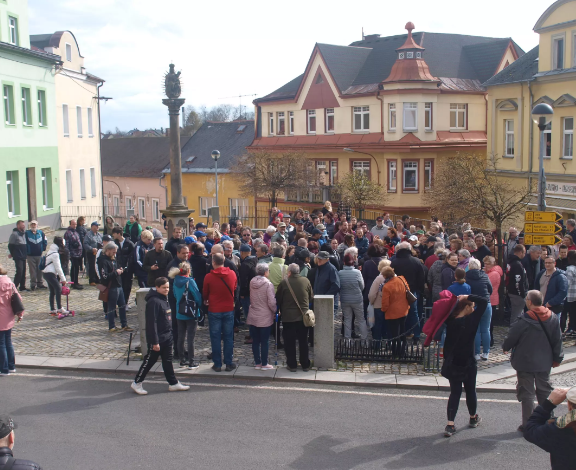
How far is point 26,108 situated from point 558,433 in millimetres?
30599

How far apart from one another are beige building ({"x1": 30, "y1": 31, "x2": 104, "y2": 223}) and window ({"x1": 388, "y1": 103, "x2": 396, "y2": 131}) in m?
17.4

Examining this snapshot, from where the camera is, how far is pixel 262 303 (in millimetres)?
10203

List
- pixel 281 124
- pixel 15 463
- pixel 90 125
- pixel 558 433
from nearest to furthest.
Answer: pixel 15 463 < pixel 558 433 < pixel 90 125 < pixel 281 124

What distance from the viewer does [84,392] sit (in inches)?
370

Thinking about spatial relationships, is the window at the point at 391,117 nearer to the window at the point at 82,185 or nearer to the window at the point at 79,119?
the window at the point at 79,119

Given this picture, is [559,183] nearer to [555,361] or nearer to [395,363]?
[395,363]

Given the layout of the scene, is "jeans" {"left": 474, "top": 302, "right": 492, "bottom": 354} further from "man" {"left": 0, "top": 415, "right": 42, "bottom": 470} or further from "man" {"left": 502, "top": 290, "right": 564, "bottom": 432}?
"man" {"left": 0, "top": 415, "right": 42, "bottom": 470}

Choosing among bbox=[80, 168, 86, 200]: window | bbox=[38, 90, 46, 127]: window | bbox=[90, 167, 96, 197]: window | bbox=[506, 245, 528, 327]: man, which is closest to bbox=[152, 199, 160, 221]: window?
bbox=[90, 167, 96, 197]: window

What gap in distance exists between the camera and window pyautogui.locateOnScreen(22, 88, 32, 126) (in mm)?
30625

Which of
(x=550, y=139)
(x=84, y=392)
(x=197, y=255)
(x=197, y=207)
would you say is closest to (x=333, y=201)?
(x=550, y=139)

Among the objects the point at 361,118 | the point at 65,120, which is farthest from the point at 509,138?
the point at 65,120

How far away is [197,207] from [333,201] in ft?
54.2

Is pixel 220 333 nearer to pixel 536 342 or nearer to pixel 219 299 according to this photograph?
pixel 219 299

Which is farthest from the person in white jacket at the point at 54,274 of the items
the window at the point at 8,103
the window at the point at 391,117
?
the window at the point at 391,117
